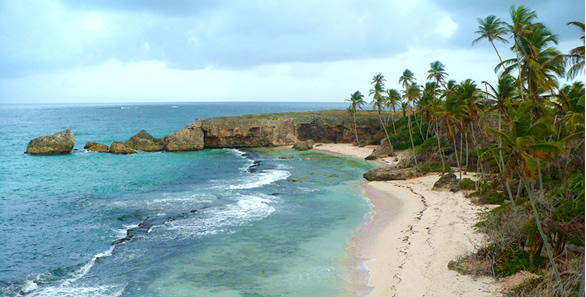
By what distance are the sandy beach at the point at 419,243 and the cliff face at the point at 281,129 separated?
137 ft

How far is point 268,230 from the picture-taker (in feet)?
82.0

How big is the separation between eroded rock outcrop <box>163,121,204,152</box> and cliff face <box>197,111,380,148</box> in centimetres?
156

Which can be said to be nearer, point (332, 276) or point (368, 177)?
point (332, 276)

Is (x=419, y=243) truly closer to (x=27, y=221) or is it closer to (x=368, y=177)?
(x=368, y=177)

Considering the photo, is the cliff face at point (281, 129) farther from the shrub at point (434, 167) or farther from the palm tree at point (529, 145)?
the palm tree at point (529, 145)

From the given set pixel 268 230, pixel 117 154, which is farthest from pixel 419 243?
pixel 117 154

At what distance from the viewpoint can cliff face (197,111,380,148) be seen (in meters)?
73.1

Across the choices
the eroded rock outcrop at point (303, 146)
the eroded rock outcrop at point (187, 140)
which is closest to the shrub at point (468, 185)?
the eroded rock outcrop at point (303, 146)

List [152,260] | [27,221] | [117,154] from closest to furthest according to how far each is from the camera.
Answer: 1. [152,260]
2. [27,221]
3. [117,154]

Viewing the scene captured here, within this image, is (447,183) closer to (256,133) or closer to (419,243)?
(419,243)

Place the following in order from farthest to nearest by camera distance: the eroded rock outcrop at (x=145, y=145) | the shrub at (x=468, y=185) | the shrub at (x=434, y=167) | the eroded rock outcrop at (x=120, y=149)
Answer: the eroded rock outcrop at (x=145, y=145), the eroded rock outcrop at (x=120, y=149), the shrub at (x=434, y=167), the shrub at (x=468, y=185)

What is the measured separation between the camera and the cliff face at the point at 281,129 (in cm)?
7306

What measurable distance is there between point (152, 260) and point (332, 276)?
9342 millimetres

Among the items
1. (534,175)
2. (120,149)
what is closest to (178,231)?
(534,175)
